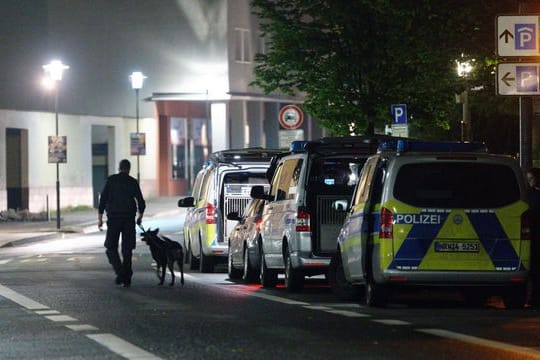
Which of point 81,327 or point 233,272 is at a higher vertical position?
point 81,327

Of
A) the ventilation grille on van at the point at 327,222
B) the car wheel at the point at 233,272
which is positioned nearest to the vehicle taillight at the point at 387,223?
the ventilation grille on van at the point at 327,222

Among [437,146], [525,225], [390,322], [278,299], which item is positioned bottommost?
[278,299]

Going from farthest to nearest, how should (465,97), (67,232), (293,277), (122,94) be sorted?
1. (122,94)
2. (67,232)
3. (465,97)
4. (293,277)

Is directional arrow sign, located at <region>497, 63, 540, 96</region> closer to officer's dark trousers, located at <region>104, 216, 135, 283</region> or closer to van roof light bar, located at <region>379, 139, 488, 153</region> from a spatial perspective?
van roof light bar, located at <region>379, 139, 488, 153</region>

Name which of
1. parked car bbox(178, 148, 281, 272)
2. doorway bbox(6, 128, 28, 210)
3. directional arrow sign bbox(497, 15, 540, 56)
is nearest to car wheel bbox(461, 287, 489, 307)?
directional arrow sign bbox(497, 15, 540, 56)

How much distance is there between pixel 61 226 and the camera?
49594mm

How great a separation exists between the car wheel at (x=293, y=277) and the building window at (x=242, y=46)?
50.1 metres

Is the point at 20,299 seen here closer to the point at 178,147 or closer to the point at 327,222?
the point at 327,222

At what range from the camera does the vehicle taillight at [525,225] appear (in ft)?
55.2

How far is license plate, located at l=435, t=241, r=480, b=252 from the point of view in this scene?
16719mm

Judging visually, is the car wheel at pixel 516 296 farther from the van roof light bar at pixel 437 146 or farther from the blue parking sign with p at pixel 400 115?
the blue parking sign with p at pixel 400 115

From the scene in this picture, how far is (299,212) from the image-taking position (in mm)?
19938

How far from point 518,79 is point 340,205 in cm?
377

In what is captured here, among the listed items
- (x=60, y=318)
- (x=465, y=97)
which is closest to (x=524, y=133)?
(x=60, y=318)
